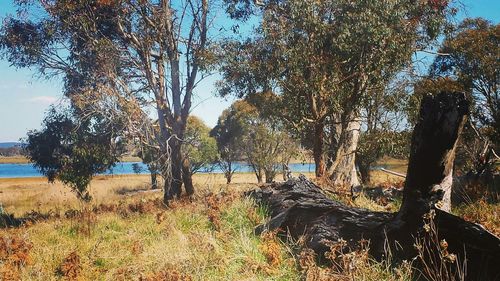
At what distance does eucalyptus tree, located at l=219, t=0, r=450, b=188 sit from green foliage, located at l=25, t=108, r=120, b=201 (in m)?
10.1

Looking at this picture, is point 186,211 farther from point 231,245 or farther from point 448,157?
point 448,157

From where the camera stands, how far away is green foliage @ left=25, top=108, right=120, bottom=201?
21062 mm

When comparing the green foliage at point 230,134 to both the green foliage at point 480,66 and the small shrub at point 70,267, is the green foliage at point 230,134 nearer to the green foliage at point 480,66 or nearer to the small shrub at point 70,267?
the green foliage at point 480,66

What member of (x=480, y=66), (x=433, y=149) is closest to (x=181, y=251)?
(x=433, y=149)

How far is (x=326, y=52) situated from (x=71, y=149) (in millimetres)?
15527

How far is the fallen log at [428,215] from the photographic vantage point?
11.9ft

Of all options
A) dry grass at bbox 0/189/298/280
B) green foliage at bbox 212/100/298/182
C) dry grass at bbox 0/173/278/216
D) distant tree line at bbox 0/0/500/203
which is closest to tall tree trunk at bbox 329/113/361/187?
distant tree line at bbox 0/0/500/203

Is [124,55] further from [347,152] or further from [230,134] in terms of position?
[230,134]

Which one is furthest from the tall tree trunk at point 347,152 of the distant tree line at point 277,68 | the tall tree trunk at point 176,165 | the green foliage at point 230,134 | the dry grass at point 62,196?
the green foliage at point 230,134

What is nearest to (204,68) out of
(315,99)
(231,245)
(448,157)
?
(315,99)

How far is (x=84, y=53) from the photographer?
15.9m

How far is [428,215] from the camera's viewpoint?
3.67 meters

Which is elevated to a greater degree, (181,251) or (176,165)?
(176,165)

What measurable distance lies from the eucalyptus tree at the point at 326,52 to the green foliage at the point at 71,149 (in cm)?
1010
